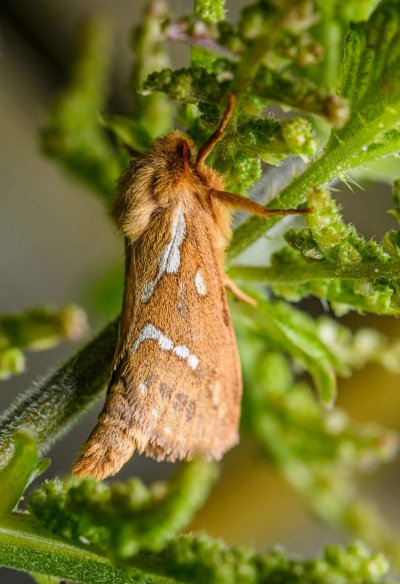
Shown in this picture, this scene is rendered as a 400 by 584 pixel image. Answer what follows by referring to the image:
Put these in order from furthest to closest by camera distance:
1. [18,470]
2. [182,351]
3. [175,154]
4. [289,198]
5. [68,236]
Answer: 1. [68,236]
2. [175,154]
3. [182,351]
4. [289,198]
5. [18,470]

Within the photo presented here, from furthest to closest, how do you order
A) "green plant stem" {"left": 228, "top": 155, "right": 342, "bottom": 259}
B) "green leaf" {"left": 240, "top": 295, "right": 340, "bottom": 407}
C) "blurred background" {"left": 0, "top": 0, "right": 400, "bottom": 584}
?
"blurred background" {"left": 0, "top": 0, "right": 400, "bottom": 584} → "green leaf" {"left": 240, "top": 295, "right": 340, "bottom": 407} → "green plant stem" {"left": 228, "top": 155, "right": 342, "bottom": 259}

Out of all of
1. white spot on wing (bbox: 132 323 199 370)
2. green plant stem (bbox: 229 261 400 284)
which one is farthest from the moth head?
white spot on wing (bbox: 132 323 199 370)

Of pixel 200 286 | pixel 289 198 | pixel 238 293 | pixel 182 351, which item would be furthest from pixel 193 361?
pixel 289 198

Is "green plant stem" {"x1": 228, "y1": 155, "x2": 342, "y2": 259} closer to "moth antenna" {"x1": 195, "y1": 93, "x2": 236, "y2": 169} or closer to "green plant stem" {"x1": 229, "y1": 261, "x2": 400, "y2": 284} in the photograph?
"green plant stem" {"x1": 229, "y1": 261, "x2": 400, "y2": 284}

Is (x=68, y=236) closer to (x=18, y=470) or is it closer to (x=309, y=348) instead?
(x=309, y=348)

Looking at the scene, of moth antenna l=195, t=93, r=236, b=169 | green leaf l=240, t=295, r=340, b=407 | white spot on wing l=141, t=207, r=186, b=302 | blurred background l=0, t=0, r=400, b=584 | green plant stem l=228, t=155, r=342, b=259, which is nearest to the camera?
moth antenna l=195, t=93, r=236, b=169

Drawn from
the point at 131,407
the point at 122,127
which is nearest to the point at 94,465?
the point at 131,407
